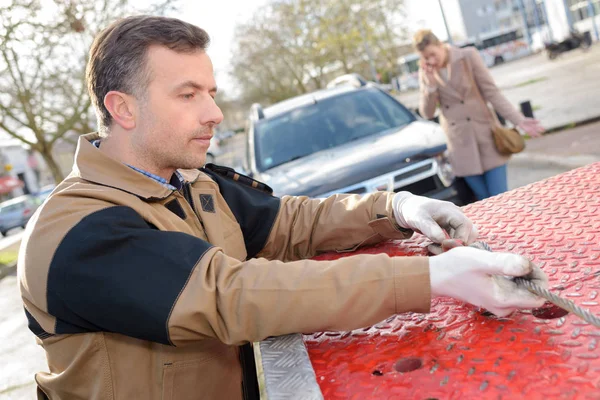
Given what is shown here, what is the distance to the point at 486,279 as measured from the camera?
1.22 m

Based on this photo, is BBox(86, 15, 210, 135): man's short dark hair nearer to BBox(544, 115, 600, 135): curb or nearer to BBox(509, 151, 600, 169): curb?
BBox(509, 151, 600, 169): curb

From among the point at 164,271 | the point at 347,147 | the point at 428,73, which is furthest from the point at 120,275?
the point at 428,73

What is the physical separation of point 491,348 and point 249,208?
125cm

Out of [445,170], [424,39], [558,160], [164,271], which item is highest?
[424,39]

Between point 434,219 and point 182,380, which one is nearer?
point 182,380

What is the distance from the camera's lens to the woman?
15.1 feet

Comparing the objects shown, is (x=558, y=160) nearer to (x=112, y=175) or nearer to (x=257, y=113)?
(x=257, y=113)

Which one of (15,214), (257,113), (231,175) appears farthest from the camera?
(15,214)

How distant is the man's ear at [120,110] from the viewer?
1796 mm

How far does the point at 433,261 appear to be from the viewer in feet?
4.42

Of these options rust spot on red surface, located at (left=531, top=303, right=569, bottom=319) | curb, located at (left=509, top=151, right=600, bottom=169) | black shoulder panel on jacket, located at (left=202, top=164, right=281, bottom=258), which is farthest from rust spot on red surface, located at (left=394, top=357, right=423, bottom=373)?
curb, located at (left=509, top=151, right=600, bottom=169)

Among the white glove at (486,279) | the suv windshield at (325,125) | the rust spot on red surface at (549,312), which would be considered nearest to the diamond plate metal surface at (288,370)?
the white glove at (486,279)

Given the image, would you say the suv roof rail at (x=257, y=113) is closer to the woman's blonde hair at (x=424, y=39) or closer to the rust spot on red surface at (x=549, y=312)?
the woman's blonde hair at (x=424, y=39)

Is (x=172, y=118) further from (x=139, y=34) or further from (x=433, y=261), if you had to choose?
(x=433, y=261)
